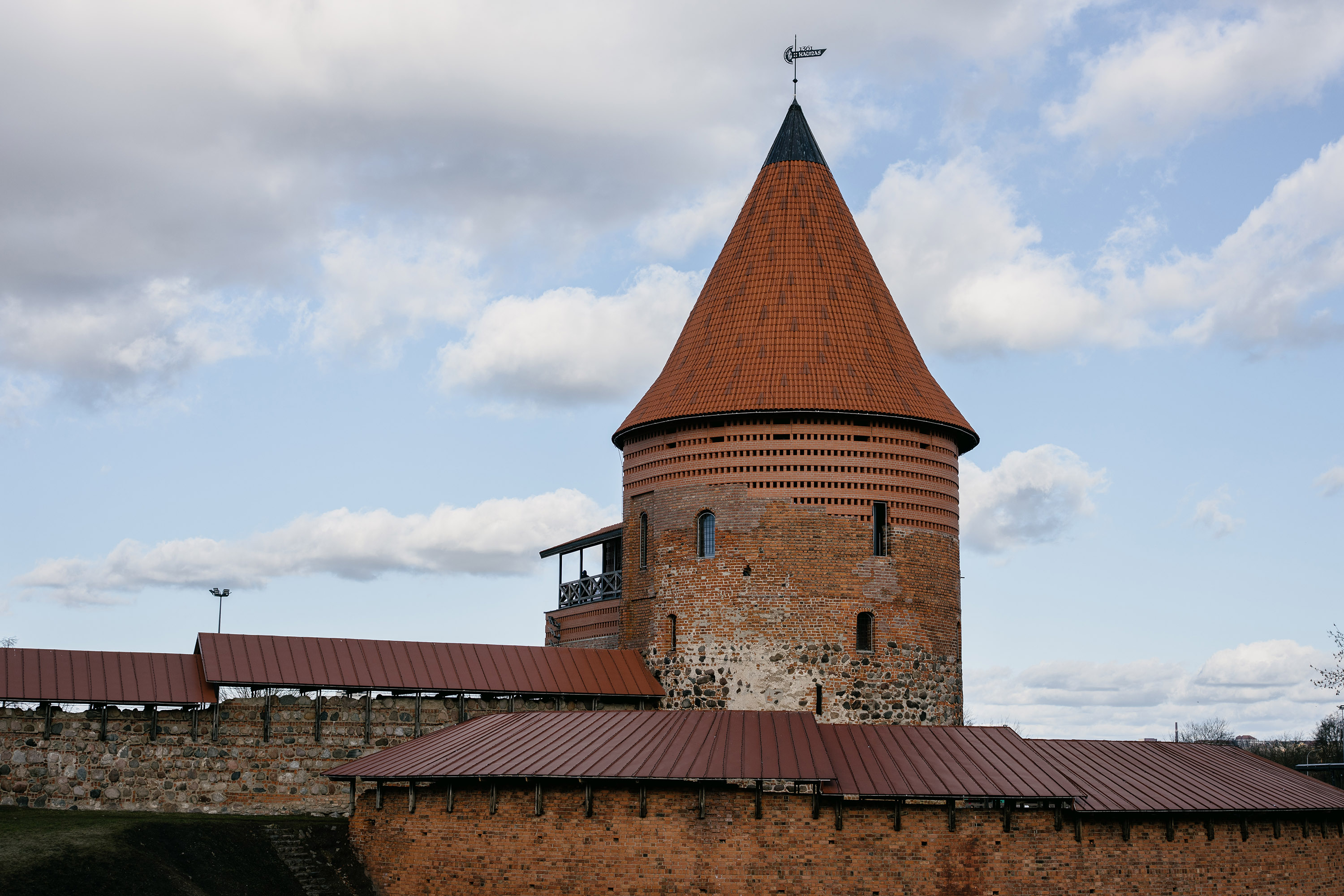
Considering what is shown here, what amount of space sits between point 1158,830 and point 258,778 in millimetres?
13999

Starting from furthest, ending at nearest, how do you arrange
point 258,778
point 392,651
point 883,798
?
point 392,651, point 258,778, point 883,798

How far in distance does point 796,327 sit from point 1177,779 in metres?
10.6

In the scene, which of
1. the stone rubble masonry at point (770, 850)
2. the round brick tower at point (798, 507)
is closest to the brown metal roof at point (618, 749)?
the stone rubble masonry at point (770, 850)

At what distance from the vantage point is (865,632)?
26.8m

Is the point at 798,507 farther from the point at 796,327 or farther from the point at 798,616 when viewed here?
the point at 796,327

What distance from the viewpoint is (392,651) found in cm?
2636

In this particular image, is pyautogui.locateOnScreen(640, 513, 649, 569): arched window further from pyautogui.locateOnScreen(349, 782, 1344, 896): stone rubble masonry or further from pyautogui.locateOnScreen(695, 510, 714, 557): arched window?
pyautogui.locateOnScreen(349, 782, 1344, 896): stone rubble masonry

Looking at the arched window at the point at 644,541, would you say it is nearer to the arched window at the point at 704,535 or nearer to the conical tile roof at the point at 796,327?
the arched window at the point at 704,535

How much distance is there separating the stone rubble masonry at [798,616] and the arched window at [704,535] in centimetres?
13

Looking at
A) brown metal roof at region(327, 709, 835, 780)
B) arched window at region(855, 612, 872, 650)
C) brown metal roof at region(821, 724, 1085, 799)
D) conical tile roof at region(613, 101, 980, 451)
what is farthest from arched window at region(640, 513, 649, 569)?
brown metal roof at region(821, 724, 1085, 799)

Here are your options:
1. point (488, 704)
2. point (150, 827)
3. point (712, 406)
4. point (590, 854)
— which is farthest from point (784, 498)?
point (150, 827)

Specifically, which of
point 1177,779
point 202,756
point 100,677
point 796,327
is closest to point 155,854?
point 202,756

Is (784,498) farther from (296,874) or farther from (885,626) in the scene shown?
(296,874)

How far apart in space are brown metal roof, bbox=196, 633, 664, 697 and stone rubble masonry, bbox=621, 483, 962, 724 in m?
0.98
